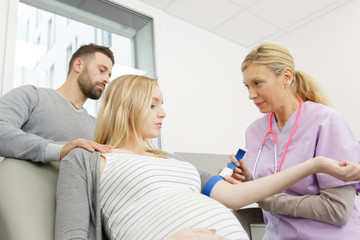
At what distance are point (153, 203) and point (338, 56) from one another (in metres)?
2.59

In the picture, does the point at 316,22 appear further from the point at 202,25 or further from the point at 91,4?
the point at 91,4

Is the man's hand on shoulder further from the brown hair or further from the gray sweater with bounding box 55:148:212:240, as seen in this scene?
the brown hair

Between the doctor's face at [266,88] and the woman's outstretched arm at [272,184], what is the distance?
1.43 feet

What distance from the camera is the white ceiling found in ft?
8.61

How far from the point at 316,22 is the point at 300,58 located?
1.21 ft

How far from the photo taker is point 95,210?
0.78m

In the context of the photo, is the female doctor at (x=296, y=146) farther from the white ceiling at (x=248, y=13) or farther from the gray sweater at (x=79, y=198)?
the white ceiling at (x=248, y=13)

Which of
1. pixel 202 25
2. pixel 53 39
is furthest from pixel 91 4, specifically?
pixel 202 25

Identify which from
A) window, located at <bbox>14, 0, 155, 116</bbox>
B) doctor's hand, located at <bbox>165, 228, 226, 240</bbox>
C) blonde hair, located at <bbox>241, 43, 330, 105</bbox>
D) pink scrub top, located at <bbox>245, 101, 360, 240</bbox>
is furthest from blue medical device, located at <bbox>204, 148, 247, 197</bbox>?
window, located at <bbox>14, 0, 155, 116</bbox>

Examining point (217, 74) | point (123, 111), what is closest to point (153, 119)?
point (123, 111)

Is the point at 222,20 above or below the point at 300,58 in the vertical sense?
above

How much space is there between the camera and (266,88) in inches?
50.2

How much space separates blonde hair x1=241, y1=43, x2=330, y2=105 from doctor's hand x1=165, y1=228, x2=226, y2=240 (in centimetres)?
86

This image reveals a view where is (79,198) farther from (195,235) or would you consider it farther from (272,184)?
(272,184)
